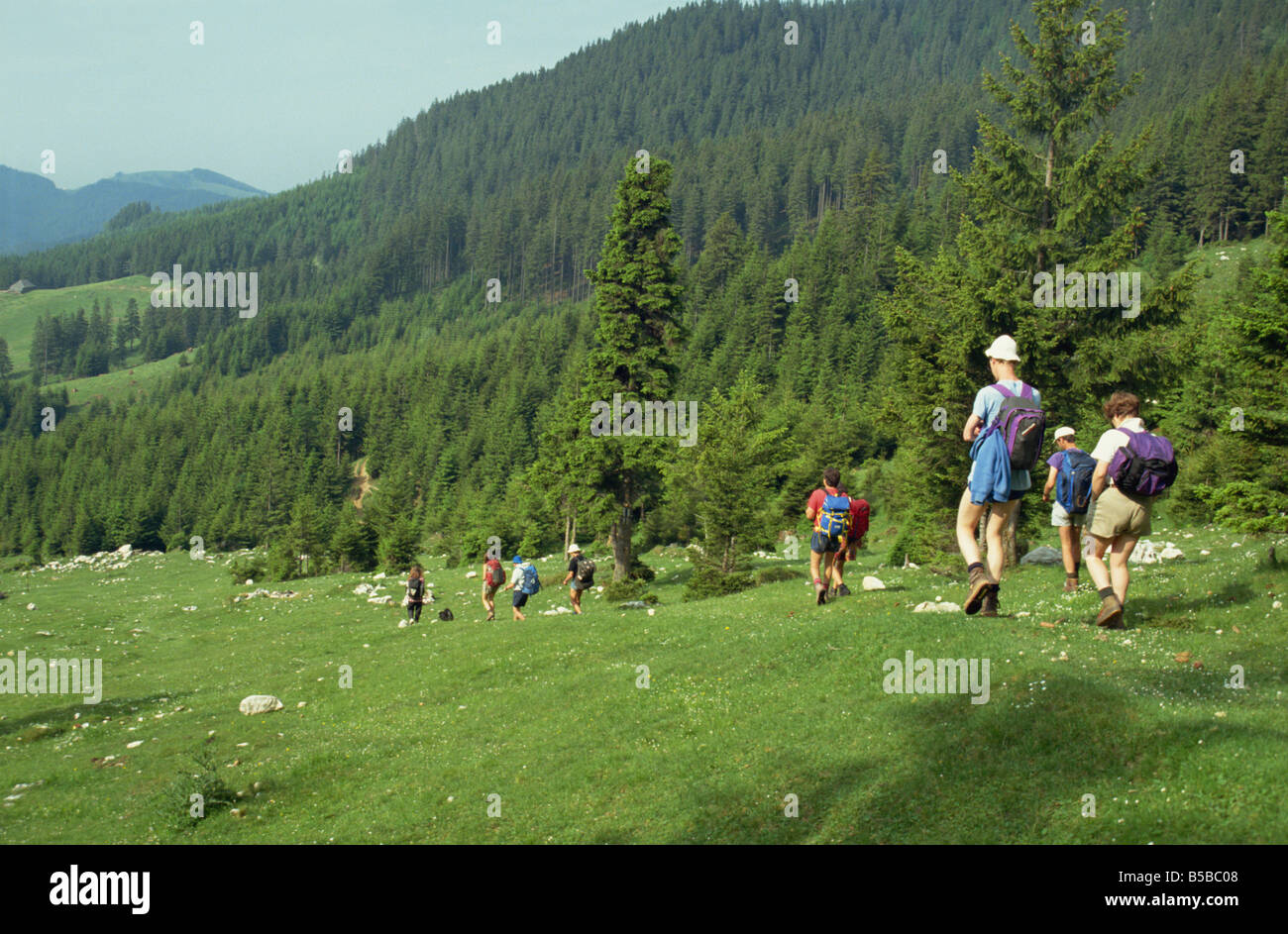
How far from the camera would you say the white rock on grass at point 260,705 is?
20.0m

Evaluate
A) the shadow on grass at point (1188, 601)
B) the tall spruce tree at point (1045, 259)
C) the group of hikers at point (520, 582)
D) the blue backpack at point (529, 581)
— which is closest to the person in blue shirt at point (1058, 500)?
the shadow on grass at point (1188, 601)

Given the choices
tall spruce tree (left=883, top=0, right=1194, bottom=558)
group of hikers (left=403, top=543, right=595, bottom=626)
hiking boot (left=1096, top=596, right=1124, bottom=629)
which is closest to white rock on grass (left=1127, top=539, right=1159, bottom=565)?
tall spruce tree (left=883, top=0, right=1194, bottom=558)

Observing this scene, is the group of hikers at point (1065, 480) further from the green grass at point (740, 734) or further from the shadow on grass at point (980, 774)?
the shadow on grass at point (980, 774)

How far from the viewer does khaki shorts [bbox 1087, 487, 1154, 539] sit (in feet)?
40.0

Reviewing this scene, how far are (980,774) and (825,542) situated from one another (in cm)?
823

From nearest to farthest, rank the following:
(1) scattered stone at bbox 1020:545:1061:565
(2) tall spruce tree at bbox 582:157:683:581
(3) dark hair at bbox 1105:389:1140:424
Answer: (3) dark hair at bbox 1105:389:1140:424, (1) scattered stone at bbox 1020:545:1061:565, (2) tall spruce tree at bbox 582:157:683:581

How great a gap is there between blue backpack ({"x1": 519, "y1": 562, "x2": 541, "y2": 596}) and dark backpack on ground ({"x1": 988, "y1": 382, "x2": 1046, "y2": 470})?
64.0ft

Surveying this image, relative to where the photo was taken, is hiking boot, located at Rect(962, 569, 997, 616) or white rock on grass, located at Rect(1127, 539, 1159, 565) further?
white rock on grass, located at Rect(1127, 539, 1159, 565)

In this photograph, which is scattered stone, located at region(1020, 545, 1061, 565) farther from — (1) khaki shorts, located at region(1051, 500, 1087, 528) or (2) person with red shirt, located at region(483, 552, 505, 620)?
(2) person with red shirt, located at region(483, 552, 505, 620)

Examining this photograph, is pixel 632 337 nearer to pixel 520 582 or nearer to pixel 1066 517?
pixel 520 582

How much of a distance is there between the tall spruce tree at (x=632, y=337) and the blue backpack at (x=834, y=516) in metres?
19.0

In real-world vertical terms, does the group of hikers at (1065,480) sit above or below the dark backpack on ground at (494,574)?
above

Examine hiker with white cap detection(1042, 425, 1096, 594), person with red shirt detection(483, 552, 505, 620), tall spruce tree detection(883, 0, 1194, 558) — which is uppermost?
tall spruce tree detection(883, 0, 1194, 558)
